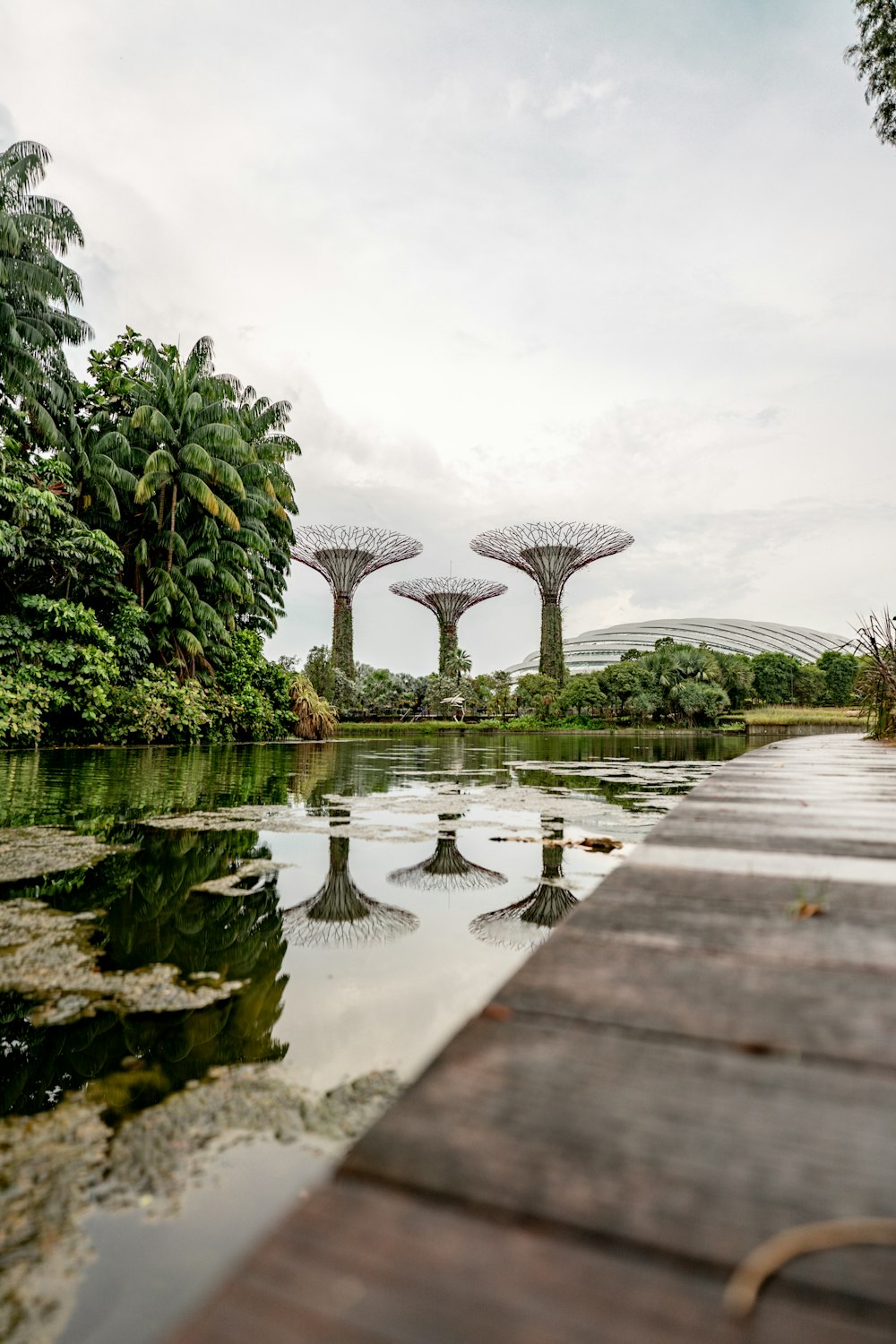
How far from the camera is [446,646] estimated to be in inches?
1459

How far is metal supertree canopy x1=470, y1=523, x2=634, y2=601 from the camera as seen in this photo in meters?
32.2

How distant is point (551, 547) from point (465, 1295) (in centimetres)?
3311

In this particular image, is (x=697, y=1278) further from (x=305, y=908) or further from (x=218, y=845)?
(x=218, y=845)

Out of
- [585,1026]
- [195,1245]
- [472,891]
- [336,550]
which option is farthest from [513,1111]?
[336,550]

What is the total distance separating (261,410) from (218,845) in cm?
1679

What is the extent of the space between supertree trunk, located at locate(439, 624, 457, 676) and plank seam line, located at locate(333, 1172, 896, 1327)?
3600 centimetres

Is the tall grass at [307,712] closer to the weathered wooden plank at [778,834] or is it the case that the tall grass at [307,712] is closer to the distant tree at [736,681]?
the weathered wooden plank at [778,834]

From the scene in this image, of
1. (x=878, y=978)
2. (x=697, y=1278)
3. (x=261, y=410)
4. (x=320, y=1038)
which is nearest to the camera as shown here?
(x=697, y=1278)

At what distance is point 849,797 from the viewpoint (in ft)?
7.52

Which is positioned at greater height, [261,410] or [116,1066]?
[261,410]

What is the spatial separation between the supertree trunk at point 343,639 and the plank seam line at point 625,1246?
104 feet

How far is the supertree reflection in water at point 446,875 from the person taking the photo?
8.00 feet

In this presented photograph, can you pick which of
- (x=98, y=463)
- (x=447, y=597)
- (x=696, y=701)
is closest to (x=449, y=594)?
(x=447, y=597)

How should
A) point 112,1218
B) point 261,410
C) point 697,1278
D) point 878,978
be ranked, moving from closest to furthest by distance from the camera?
point 697,1278 < point 878,978 < point 112,1218 < point 261,410
